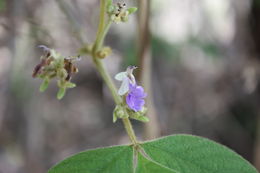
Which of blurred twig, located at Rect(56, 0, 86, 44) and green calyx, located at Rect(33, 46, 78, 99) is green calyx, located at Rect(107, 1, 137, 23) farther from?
blurred twig, located at Rect(56, 0, 86, 44)

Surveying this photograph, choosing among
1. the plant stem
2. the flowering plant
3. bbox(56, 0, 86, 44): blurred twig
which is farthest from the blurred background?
the flowering plant

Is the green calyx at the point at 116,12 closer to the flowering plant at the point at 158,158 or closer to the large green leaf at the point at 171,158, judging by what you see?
the flowering plant at the point at 158,158

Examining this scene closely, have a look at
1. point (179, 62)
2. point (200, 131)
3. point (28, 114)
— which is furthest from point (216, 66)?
point (28, 114)

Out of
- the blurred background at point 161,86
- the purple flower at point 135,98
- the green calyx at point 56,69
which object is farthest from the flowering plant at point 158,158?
the blurred background at point 161,86

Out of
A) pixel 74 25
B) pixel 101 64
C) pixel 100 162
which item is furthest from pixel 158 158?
pixel 74 25

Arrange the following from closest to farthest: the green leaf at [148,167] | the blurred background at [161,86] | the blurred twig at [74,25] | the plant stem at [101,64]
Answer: the green leaf at [148,167], the plant stem at [101,64], the blurred twig at [74,25], the blurred background at [161,86]

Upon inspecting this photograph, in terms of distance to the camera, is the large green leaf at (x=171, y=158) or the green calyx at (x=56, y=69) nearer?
the large green leaf at (x=171, y=158)

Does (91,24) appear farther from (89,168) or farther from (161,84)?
(89,168)

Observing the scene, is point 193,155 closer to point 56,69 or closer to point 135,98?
point 135,98

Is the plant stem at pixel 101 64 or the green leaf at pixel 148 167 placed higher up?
the plant stem at pixel 101 64
